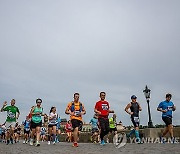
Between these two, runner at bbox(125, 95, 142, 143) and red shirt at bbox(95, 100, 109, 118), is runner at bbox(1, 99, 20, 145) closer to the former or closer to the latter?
red shirt at bbox(95, 100, 109, 118)

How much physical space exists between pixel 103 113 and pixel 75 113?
3.40 feet

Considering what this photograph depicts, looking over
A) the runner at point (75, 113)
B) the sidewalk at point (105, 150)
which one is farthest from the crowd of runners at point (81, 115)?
the sidewalk at point (105, 150)

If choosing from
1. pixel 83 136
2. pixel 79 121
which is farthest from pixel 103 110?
pixel 83 136

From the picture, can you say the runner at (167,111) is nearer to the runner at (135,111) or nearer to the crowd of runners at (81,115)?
the crowd of runners at (81,115)

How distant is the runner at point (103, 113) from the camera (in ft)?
30.9

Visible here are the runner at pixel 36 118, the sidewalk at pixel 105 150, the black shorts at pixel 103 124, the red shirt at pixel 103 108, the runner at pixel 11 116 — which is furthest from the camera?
the runner at pixel 11 116

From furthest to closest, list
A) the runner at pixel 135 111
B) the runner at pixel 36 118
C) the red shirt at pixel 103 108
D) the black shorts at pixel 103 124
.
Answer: the runner at pixel 36 118 < the runner at pixel 135 111 < the red shirt at pixel 103 108 < the black shorts at pixel 103 124

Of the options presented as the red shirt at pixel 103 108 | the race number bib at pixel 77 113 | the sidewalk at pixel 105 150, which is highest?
the red shirt at pixel 103 108

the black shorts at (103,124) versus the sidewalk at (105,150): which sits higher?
the black shorts at (103,124)

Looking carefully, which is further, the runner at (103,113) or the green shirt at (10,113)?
the green shirt at (10,113)

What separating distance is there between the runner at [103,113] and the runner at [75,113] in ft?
1.86

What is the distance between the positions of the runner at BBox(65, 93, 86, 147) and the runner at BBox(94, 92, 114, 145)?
1.86ft

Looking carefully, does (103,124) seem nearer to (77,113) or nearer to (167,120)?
(77,113)

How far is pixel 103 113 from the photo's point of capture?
375 inches
